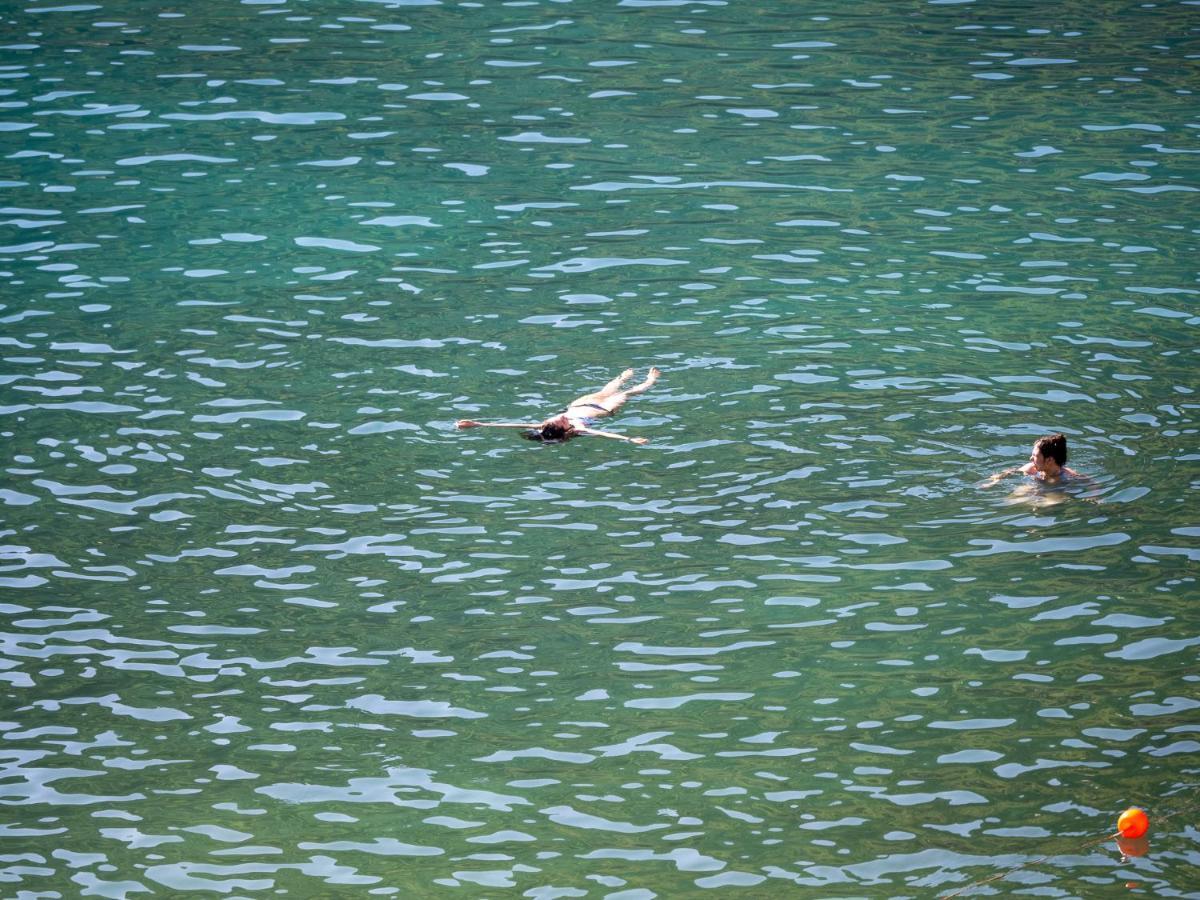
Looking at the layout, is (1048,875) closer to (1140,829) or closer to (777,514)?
(1140,829)

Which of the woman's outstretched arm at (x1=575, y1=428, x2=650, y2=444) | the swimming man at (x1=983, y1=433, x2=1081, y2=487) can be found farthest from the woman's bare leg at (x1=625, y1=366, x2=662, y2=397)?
the swimming man at (x1=983, y1=433, x2=1081, y2=487)

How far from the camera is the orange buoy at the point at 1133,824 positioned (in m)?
10.2

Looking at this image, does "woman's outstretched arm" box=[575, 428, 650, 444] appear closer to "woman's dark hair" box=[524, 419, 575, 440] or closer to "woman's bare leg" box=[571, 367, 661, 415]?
"woman's dark hair" box=[524, 419, 575, 440]

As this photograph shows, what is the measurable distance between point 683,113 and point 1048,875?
1804cm

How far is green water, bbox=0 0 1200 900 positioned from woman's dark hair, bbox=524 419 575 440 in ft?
0.83

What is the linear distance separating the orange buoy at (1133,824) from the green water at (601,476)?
0.18 metres

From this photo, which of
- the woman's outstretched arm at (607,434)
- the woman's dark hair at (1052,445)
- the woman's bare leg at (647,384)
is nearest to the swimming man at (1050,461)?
the woman's dark hair at (1052,445)

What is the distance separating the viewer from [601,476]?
614 inches

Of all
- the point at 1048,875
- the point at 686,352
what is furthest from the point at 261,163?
the point at 1048,875

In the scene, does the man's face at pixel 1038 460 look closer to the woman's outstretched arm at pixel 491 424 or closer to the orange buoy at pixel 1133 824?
the orange buoy at pixel 1133 824

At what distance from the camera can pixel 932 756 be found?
11258 mm

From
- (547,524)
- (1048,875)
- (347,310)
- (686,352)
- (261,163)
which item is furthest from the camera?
(261,163)

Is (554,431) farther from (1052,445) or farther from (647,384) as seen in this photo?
(1052,445)

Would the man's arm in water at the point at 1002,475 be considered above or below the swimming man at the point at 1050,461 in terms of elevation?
below
